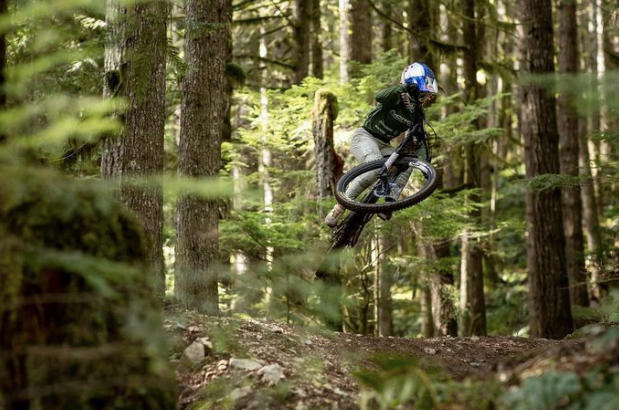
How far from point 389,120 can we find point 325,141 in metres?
2.46

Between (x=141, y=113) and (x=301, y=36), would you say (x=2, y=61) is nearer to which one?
(x=141, y=113)

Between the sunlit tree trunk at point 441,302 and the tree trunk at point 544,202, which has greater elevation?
the tree trunk at point 544,202

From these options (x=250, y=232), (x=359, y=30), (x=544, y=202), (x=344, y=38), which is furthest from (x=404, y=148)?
(x=359, y=30)

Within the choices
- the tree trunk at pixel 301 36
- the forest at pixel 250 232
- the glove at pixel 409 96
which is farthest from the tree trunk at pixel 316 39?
the glove at pixel 409 96

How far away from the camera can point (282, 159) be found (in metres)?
13.8

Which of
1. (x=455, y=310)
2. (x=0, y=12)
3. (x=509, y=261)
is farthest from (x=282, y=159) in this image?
(x=509, y=261)

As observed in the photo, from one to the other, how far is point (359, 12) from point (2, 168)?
40.3ft

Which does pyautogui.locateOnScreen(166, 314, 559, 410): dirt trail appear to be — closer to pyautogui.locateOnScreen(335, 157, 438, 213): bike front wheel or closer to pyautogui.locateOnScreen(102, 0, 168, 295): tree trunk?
pyautogui.locateOnScreen(102, 0, 168, 295): tree trunk

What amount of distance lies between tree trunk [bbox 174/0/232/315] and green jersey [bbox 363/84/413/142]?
2.18 metres

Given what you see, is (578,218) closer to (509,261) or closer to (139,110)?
(509,261)

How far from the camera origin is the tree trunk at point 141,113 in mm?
7242

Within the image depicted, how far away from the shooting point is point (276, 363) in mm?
6141

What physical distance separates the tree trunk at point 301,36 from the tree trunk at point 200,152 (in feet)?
23.2

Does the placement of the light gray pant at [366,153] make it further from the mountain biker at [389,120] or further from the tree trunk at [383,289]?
the tree trunk at [383,289]
